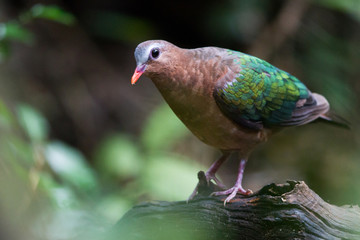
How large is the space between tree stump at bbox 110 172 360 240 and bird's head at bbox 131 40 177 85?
108 centimetres

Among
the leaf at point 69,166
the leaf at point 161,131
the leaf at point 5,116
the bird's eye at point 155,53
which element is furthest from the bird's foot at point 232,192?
the leaf at point 161,131

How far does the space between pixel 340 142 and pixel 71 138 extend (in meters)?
4.98

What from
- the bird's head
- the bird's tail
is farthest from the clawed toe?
the bird's tail

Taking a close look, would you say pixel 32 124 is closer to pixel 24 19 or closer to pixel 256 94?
pixel 24 19

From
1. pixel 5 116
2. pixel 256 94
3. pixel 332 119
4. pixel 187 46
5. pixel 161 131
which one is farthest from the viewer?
pixel 187 46

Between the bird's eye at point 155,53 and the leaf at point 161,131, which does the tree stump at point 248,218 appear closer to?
the bird's eye at point 155,53

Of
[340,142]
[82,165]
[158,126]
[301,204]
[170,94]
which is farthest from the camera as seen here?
[340,142]

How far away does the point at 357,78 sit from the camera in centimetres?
966

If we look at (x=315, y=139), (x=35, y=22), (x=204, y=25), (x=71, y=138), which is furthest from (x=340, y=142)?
(x=35, y=22)

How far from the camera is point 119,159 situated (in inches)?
260

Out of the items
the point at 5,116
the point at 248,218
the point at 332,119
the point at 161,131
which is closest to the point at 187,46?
the point at 161,131

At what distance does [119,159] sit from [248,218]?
286 cm

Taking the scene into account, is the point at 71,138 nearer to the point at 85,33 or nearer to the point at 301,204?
the point at 85,33

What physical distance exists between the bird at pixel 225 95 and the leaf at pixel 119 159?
5.14 feet
